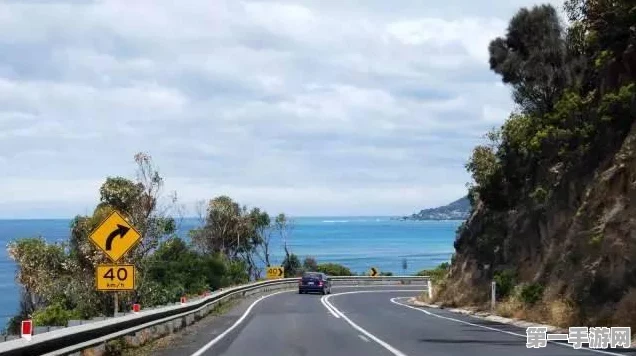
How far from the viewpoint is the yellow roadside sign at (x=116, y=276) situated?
19.9 meters

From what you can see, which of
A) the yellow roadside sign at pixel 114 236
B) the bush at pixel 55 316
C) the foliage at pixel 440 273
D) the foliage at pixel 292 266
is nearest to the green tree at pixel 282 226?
the foliage at pixel 292 266

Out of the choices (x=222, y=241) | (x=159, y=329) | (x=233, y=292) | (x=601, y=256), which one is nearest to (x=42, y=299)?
(x=233, y=292)

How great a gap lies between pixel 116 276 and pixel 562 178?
2050 cm

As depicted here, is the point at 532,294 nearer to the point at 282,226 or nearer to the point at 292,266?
the point at 292,266

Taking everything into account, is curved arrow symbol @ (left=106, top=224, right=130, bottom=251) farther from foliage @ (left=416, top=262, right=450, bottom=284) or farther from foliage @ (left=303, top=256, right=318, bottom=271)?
foliage @ (left=303, top=256, right=318, bottom=271)

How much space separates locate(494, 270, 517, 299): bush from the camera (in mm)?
36750

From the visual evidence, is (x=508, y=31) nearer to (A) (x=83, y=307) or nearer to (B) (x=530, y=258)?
(B) (x=530, y=258)

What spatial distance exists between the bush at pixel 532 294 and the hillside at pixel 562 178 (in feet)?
0.17

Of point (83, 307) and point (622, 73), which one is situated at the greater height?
point (622, 73)

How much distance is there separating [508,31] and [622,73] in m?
11.3

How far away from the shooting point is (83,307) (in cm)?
4197

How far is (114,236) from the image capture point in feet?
66.6

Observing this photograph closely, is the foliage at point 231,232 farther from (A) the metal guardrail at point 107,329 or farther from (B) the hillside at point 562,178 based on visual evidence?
(A) the metal guardrail at point 107,329

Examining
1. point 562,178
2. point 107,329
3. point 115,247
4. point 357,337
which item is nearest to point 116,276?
point 115,247
